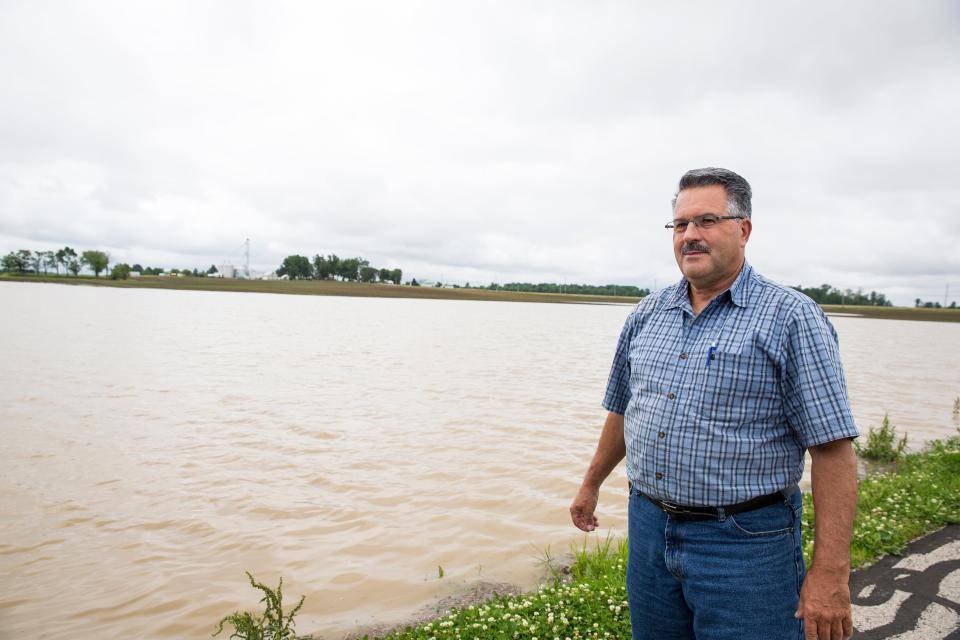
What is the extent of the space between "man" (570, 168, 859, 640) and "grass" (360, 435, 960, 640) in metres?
1.93

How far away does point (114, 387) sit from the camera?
54.9 ft

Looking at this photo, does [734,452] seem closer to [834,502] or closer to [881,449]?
[834,502]

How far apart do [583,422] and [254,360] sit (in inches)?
584

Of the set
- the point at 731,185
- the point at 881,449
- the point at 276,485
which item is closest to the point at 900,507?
the point at 881,449

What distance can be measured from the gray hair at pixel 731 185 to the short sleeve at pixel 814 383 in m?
0.56

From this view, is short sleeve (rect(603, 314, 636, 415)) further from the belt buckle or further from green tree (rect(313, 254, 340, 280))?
green tree (rect(313, 254, 340, 280))

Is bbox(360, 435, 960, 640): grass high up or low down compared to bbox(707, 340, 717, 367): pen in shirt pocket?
down

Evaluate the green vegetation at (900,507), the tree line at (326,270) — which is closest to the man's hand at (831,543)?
the green vegetation at (900,507)

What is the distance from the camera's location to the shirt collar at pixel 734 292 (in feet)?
8.80

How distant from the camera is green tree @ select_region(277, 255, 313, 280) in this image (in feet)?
577

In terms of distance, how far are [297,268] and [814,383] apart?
183348 millimetres

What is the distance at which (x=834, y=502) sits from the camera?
245 cm

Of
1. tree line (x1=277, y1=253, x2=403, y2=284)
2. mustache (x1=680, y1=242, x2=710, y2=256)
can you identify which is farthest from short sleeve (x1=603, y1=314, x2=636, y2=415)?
tree line (x1=277, y1=253, x2=403, y2=284)

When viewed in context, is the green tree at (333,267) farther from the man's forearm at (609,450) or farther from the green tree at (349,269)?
the man's forearm at (609,450)
